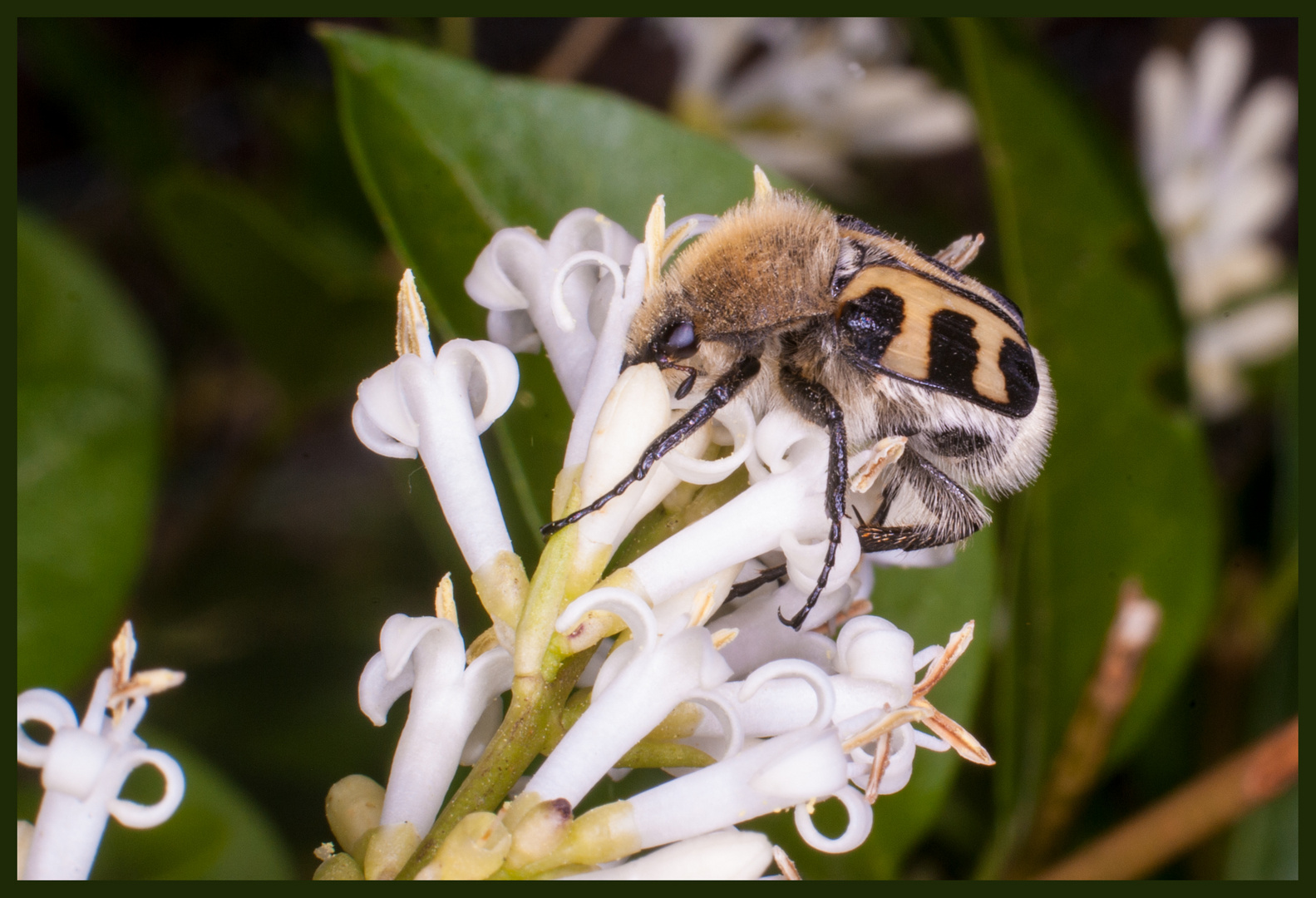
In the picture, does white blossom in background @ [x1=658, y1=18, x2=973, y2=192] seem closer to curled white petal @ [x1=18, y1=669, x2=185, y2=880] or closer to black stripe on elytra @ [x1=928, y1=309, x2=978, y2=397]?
black stripe on elytra @ [x1=928, y1=309, x2=978, y2=397]

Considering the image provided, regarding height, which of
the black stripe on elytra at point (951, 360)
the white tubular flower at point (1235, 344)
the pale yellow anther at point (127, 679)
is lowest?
the white tubular flower at point (1235, 344)

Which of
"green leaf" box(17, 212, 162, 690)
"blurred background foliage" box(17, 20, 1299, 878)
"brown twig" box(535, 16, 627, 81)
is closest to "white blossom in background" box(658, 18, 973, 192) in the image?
"blurred background foliage" box(17, 20, 1299, 878)

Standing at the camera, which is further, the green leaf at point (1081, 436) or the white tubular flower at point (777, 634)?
the green leaf at point (1081, 436)

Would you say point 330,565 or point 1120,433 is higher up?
point 1120,433

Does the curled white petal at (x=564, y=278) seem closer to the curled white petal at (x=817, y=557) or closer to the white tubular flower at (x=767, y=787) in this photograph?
the curled white petal at (x=817, y=557)

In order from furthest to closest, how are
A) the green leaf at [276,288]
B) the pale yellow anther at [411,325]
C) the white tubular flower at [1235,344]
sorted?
the white tubular flower at [1235,344], the green leaf at [276,288], the pale yellow anther at [411,325]

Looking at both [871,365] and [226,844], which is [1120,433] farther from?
[226,844]

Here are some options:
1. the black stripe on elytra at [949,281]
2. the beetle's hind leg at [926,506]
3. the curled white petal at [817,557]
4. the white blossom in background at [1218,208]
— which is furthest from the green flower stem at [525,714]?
the white blossom in background at [1218,208]

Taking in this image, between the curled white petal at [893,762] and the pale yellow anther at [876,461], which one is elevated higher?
the pale yellow anther at [876,461]

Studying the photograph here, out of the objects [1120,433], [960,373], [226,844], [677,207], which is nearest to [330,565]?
[226,844]
